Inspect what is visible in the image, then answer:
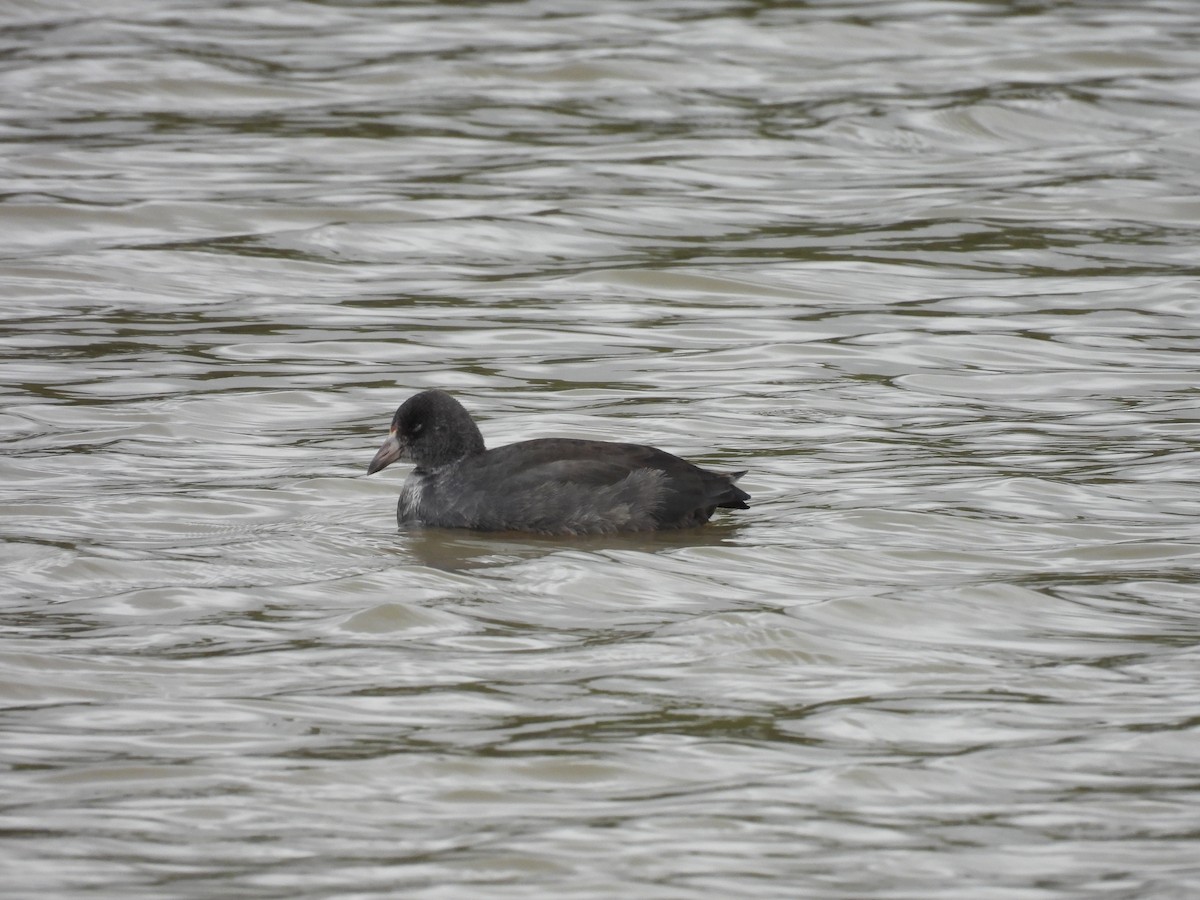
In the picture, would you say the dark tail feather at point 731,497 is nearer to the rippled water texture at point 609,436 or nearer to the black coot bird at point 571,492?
the black coot bird at point 571,492

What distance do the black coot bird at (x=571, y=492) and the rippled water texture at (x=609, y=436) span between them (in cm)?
12

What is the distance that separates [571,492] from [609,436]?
1.68 metres

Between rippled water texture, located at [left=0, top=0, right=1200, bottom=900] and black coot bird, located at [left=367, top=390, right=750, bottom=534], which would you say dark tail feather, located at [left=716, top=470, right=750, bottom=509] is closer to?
black coot bird, located at [left=367, top=390, right=750, bottom=534]

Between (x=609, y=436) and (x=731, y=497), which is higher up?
(x=731, y=497)

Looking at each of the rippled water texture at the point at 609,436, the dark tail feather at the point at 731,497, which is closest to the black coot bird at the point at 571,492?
the dark tail feather at the point at 731,497

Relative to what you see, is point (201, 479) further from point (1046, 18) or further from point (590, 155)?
point (1046, 18)

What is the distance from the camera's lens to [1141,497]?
988 centimetres

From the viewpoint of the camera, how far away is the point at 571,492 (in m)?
9.41

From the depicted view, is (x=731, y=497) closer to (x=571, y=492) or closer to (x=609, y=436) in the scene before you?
(x=571, y=492)

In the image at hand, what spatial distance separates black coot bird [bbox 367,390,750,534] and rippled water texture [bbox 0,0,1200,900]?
0.12 metres

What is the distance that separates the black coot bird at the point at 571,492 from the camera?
9.44 meters

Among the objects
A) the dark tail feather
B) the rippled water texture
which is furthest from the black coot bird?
the rippled water texture

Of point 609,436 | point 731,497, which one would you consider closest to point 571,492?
point 731,497

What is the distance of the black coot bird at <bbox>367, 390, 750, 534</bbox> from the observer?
944cm
